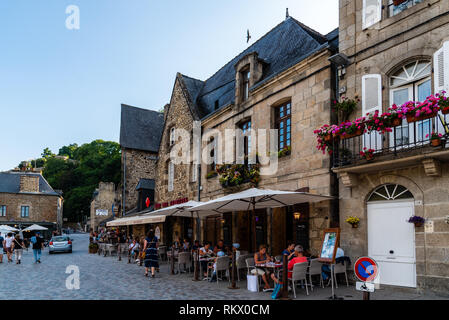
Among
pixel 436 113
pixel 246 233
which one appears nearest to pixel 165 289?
pixel 246 233

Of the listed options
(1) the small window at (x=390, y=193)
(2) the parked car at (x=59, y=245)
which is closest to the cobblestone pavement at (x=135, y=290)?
(1) the small window at (x=390, y=193)

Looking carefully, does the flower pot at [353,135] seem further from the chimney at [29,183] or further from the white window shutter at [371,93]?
the chimney at [29,183]

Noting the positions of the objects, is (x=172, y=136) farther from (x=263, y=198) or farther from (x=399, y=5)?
(x=399, y=5)

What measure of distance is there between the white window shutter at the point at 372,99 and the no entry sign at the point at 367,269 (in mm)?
4192

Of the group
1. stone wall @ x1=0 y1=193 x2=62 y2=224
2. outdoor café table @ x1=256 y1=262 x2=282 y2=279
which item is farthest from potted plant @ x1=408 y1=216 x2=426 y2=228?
stone wall @ x1=0 y1=193 x2=62 y2=224

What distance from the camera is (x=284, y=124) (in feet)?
42.4

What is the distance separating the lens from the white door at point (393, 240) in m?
8.51

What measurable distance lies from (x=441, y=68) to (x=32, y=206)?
44.4 m

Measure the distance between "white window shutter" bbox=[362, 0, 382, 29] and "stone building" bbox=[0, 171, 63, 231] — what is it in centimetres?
4145

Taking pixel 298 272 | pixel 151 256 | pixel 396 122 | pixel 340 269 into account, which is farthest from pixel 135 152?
pixel 396 122

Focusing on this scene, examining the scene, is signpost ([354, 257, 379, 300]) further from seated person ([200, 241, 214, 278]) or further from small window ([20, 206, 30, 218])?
small window ([20, 206, 30, 218])

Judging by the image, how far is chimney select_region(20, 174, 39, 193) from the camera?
43.5 metres

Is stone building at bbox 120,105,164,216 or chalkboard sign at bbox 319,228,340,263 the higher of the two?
stone building at bbox 120,105,164,216
